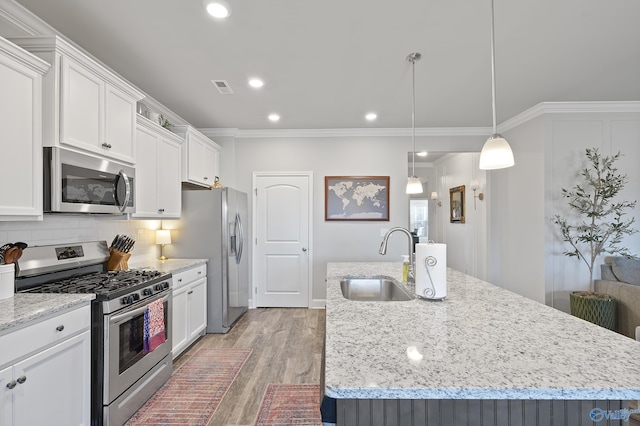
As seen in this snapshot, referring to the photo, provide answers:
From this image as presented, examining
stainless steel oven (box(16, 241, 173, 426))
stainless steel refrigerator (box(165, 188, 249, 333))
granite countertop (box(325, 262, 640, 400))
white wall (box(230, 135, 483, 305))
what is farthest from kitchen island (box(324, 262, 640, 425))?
white wall (box(230, 135, 483, 305))

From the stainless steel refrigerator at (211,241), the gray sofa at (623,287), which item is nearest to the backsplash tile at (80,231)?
the stainless steel refrigerator at (211,241)

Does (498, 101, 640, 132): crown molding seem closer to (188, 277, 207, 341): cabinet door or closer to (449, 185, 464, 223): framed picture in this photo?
(449, 185, 464, 223): framed picture

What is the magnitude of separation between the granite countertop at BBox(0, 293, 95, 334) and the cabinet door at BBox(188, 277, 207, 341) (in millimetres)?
1490

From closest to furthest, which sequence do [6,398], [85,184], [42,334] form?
[6,398], [42,334], [85,184]

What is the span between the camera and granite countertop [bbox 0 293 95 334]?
4.64 feet

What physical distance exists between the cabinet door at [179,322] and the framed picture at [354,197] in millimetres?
2306

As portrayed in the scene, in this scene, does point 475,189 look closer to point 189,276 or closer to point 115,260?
point 189,276

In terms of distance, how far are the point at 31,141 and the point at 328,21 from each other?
1888mm

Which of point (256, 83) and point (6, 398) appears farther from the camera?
point (256, 83)

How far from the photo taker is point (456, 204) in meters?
6.01

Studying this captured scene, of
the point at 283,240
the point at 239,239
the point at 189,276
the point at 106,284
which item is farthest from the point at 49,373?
the point at 283,240

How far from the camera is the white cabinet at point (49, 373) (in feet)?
4.56

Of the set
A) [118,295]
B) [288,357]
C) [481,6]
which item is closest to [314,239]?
[288,357]

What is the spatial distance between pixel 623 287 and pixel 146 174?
184 inches
